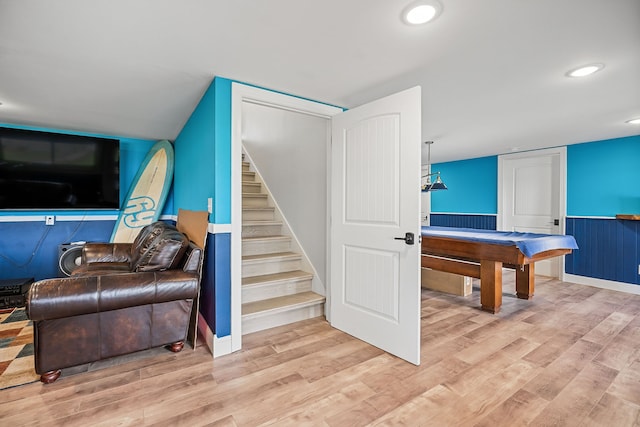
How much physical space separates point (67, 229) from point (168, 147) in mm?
1636

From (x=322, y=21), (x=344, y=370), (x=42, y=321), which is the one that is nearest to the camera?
(x=322, y=21)

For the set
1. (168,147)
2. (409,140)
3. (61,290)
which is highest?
(168,147)

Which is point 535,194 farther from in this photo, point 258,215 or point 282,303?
point 282,303

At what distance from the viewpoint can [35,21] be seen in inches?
63.9

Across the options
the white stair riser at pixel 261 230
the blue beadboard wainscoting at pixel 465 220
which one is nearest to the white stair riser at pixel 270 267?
the white stair riser at pixel 261 230

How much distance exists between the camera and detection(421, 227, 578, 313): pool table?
3.18 m

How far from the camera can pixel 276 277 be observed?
3234mm

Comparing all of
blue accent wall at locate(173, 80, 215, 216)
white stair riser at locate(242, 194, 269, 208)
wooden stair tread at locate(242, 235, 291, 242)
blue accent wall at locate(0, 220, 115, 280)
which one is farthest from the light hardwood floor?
blue accent wall at locate(0, 220, 115, 280)

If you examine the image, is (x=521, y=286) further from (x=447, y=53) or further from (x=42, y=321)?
(x=42, y=321)

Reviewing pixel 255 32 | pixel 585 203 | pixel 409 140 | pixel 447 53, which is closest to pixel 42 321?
pixel 255 32

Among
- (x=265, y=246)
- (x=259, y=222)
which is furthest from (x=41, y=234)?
(x=265, y=246)

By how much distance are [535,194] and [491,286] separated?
2.87 metres

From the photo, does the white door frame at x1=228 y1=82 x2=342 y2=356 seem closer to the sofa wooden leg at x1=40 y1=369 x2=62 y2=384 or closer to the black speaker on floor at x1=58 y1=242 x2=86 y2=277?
the sofa wooden leg at x1=40 y1=369 x2=62 y2=384

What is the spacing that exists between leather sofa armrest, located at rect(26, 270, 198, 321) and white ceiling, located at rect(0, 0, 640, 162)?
148 cm
